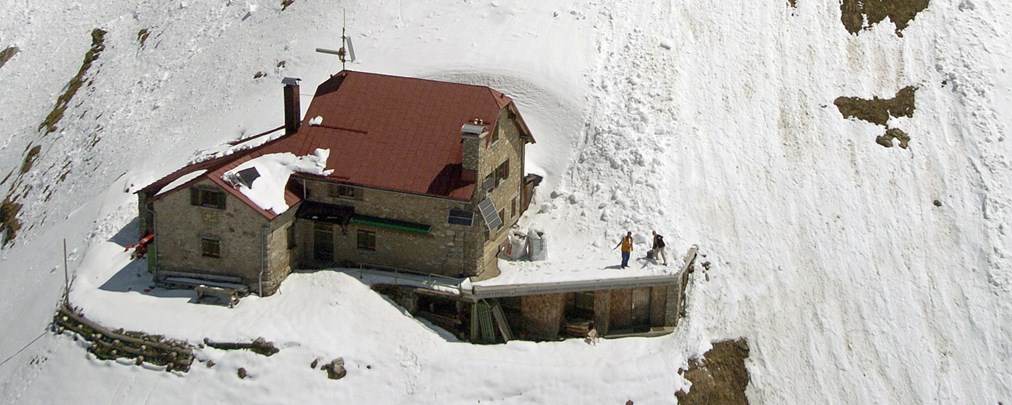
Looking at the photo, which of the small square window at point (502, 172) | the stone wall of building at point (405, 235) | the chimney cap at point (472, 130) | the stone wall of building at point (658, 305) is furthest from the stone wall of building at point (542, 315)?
the chimney cap at point (472, 130)

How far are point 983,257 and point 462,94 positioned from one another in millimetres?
19729

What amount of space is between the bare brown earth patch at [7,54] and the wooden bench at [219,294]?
34630 mm

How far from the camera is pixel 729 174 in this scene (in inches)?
1722

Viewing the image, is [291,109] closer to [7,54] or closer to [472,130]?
[472,130]

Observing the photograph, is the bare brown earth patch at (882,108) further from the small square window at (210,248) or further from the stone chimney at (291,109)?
the small square window at (210,248)

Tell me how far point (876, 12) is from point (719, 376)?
2325cm

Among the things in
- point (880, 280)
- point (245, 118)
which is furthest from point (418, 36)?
point (880, 280)

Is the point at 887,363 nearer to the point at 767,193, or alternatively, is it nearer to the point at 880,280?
the point at 880,280

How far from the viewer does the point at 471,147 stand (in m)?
36.8

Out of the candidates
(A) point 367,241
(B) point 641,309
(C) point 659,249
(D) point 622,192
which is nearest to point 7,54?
(A) point 367,241

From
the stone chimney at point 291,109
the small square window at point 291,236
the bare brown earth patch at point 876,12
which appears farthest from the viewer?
the bare brown earth patch at point 876,12

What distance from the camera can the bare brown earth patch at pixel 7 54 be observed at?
64.5 metres

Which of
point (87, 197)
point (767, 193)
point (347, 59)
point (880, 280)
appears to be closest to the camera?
point (880, 280)

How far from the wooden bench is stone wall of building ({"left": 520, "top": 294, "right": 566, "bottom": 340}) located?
31.0 feet
